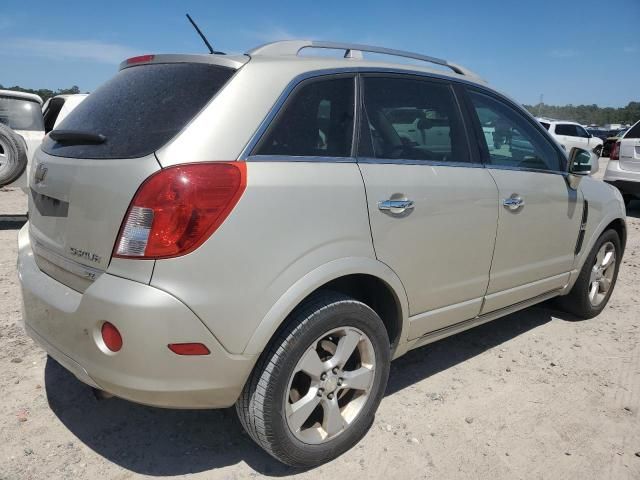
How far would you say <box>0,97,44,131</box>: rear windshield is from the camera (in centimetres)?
704

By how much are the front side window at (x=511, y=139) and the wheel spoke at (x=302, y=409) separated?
67.5 inches

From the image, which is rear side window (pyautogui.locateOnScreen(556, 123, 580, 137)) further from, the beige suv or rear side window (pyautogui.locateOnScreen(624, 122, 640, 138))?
the beige suv

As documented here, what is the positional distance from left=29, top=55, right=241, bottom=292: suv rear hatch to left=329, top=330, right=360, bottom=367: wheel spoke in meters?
1.03

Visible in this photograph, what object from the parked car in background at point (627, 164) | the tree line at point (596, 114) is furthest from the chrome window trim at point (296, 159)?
the tree line at point (596, 114)

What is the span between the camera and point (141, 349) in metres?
1.88

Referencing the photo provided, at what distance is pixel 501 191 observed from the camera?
306 cm

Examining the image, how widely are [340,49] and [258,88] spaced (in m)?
0.81

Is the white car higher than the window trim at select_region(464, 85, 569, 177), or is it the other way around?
the window trim at select_region(464, 85, 569, 177)

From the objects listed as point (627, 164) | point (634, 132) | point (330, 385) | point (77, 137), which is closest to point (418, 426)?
point (330, 385)

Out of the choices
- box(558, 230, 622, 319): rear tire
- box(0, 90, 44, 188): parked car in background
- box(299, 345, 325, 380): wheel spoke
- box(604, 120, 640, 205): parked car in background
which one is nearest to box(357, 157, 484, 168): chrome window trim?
box(299, 345, 325, 380): wheel spoke

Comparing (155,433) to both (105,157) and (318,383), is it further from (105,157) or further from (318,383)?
(105,157)

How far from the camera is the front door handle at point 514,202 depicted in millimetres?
3085

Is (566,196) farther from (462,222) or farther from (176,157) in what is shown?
(176,157)

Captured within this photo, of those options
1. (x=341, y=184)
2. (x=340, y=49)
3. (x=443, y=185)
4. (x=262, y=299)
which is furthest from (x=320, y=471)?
(x=340, y=49)
